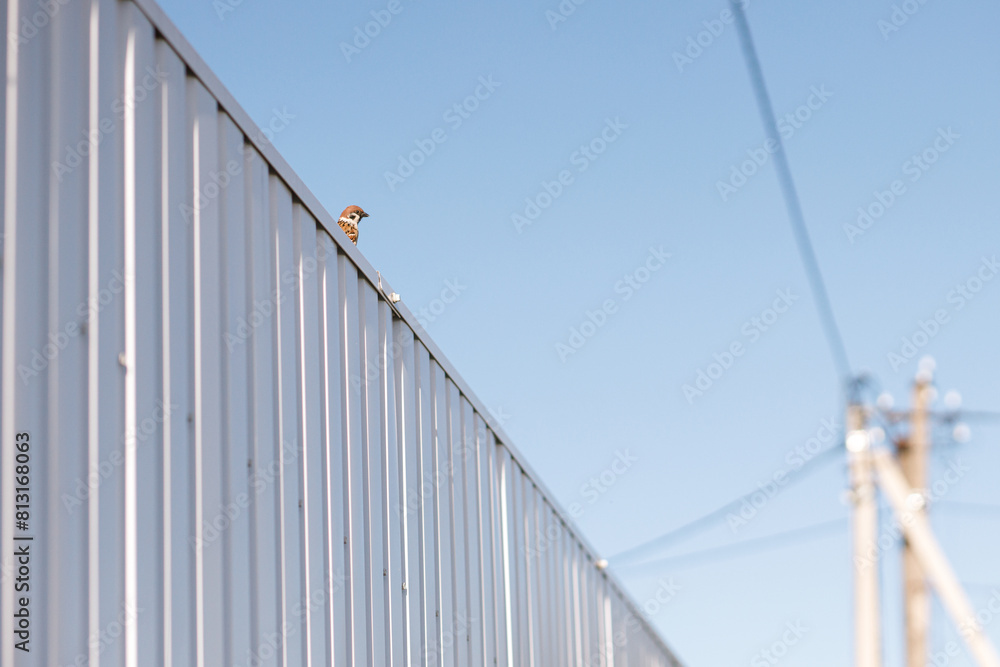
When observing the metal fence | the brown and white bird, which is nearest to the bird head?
the brown and white bird

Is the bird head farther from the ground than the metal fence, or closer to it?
farther from the ground

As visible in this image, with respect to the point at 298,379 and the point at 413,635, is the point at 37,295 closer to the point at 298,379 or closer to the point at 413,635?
the point at 298,379

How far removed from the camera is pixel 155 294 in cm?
301

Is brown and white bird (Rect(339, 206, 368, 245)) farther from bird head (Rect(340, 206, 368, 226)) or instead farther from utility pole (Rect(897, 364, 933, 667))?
utility pole (Rect(897, 364, 933, 667))

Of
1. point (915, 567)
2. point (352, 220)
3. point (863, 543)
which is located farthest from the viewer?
point (915, 567)

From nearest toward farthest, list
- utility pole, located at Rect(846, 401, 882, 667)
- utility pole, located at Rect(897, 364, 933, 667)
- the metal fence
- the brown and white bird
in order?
the metal fence
the brown and white bird
utility pole, located at Rect(846, 401, 882, 667)
utility pole, located at Rect(897, 364, 933, 667)

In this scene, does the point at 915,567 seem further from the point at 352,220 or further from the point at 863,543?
the point at 352,220

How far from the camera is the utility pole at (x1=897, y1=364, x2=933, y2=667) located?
649 inches

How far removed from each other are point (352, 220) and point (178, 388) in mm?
2249

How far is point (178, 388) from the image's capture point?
3084 millimetres

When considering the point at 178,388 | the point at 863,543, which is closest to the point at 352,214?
the point at 178,388

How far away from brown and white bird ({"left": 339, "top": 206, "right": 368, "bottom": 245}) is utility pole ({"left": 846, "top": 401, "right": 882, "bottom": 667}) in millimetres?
11179

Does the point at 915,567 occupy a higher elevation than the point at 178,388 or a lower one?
higher

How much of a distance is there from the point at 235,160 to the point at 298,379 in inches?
28.8
